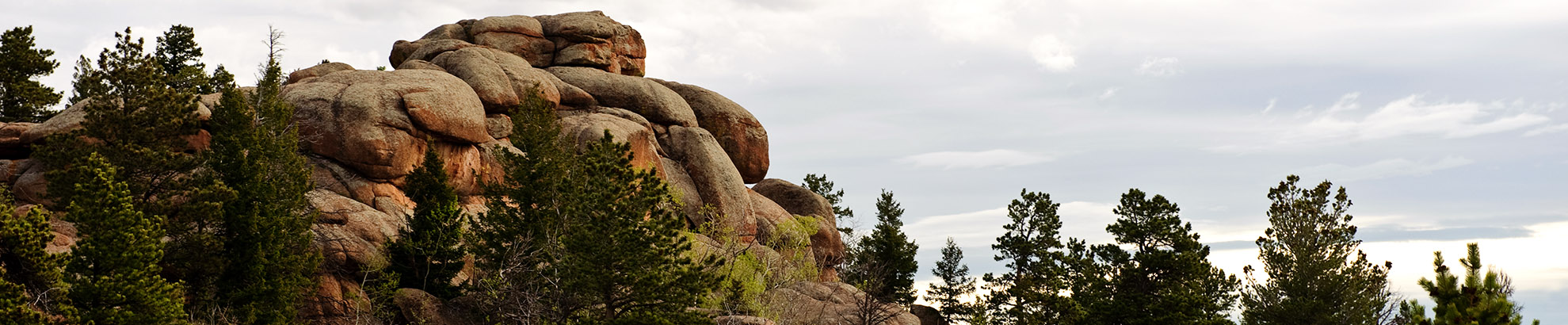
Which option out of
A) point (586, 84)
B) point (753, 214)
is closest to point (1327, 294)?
point (753, 214)

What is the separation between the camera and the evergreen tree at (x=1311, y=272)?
4350 centimetres

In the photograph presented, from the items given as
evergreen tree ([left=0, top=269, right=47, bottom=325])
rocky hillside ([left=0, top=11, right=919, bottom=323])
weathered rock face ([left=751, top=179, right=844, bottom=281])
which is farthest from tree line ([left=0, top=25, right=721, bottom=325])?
weathered rock face ([left=751, top=179, right=844, bottom=281])

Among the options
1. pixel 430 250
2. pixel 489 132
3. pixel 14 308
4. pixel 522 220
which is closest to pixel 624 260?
pixel 522 220

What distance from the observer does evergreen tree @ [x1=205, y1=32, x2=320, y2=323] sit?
3262 centimetres

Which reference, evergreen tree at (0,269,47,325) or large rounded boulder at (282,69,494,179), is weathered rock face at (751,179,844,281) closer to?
large rounded boulder at (282,69,494,179)

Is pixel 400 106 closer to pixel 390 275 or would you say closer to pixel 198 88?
pixel 390 275

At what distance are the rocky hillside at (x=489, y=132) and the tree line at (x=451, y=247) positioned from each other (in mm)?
1211

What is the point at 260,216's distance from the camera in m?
33.4

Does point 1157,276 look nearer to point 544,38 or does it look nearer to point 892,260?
point 892,260

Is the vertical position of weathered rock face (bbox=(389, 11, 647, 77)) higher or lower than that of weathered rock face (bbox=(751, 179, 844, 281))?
higher

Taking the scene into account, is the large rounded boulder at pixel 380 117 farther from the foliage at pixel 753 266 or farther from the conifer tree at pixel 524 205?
the foliage at pixel 753 266

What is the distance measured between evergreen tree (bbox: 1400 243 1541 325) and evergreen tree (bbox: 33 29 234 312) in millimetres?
30573

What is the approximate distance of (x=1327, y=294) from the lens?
43625 mm

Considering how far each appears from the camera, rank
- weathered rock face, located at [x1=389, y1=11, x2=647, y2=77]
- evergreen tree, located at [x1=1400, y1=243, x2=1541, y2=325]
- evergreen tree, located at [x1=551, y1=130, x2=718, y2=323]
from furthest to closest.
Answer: weathered rock face, located at [x1=389, y1=11, x2=647, y2=77] → evergreen tree, located at [x1=551, y1=130, x2=718, y2=323] → evergreen tree, located at [x1=1400, y1=243, x2=1541, y2=325]
